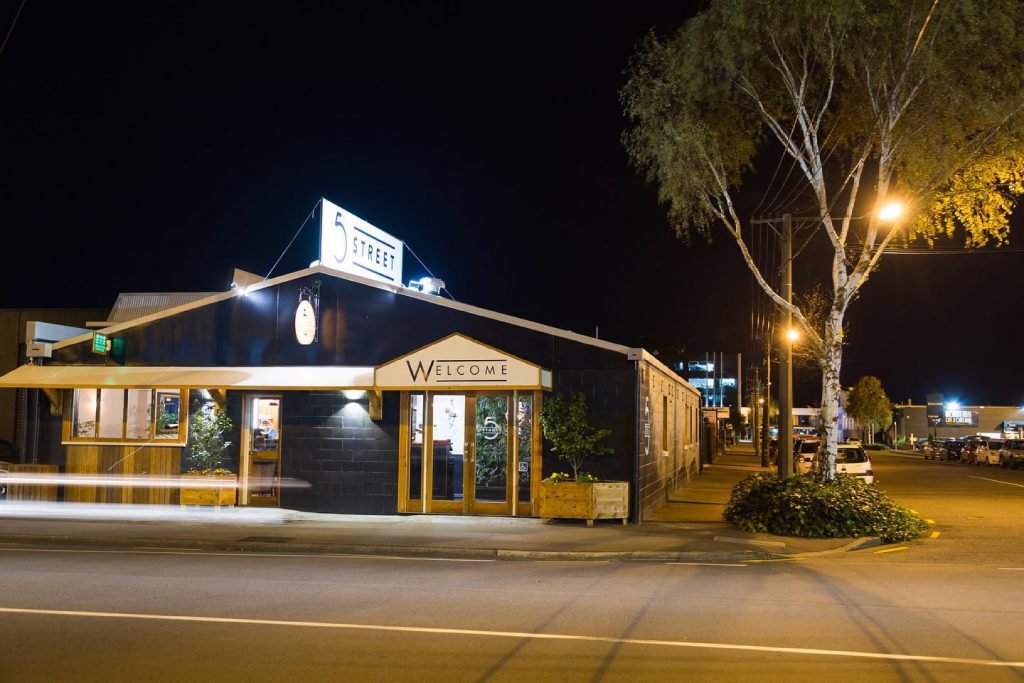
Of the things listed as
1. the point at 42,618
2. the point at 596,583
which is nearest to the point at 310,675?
the point at 42,618

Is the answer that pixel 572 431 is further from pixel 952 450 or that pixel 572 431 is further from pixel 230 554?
pixel 952 450

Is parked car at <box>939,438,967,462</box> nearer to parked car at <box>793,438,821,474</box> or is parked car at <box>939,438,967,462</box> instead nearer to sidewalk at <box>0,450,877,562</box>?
parked car at <box>793,438,821,474</box>

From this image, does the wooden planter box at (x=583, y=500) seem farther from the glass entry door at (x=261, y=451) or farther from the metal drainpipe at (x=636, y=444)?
the glass entry door at (x=261, y=451)

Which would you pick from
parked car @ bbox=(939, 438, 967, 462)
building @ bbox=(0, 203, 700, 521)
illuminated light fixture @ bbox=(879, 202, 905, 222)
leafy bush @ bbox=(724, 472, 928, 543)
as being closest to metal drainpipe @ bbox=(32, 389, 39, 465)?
building @ bbox=(0, 203, 700, 521)

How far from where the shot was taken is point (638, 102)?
16359mm

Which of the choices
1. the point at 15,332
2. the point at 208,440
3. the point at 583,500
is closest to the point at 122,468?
the point at 208,440

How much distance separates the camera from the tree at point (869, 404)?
86.6 m

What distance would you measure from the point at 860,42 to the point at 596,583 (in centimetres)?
1032

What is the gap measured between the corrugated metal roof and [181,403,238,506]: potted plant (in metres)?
8.41

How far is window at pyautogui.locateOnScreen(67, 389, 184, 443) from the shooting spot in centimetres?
1889

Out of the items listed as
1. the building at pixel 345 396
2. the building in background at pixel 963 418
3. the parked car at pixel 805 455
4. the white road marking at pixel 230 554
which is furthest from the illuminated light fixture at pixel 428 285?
the building in background at pixel 963 418

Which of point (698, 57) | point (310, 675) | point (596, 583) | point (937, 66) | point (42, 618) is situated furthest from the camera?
point (698, 57)

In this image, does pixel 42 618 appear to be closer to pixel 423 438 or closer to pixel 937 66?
pixel 423 438

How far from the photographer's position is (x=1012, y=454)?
47125 mm
